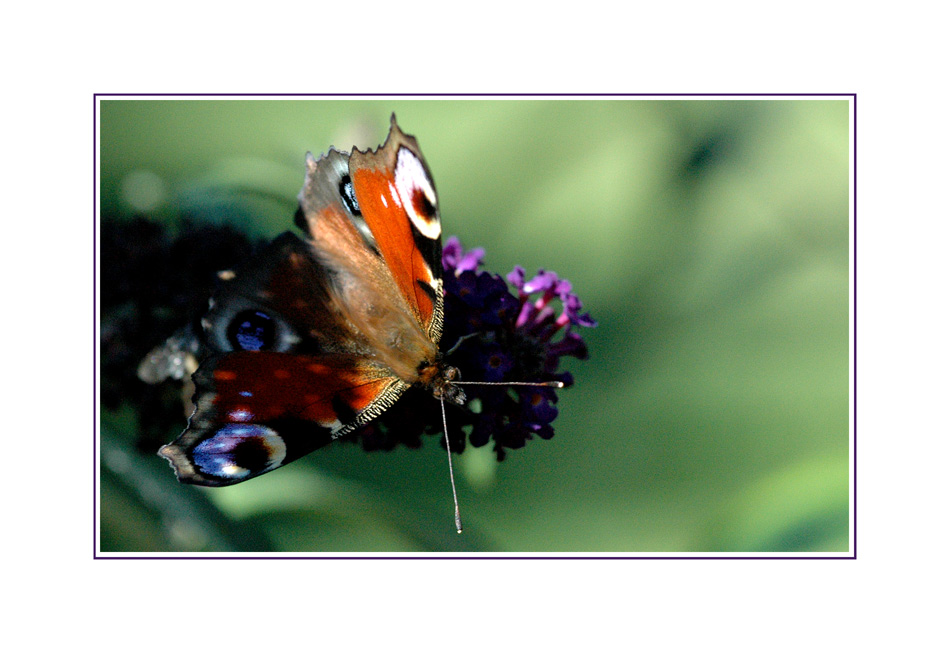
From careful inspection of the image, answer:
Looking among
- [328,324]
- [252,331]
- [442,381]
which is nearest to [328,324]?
[328,324]

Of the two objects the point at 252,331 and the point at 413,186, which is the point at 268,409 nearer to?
the point at 252,331

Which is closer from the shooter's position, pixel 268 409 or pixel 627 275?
pixel 268 409

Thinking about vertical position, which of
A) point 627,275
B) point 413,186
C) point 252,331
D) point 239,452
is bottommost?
point 239,452

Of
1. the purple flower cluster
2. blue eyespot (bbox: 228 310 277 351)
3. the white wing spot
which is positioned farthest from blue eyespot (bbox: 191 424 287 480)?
the white wing spot

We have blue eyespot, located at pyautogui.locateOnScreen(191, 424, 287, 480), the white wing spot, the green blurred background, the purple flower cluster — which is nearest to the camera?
blue eyespot, located at pyautogui.locateOnScreen(191, 424, 287, 480)

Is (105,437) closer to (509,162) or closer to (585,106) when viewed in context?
(509,162)

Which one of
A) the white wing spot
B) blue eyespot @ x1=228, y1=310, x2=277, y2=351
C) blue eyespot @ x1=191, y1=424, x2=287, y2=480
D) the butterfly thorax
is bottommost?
blue eyespot @ x1=191, y1=424, x2=287, y2=480

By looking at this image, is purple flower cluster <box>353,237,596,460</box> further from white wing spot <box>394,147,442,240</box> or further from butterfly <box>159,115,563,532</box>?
white wing spot <box>394,147,442,240</box>

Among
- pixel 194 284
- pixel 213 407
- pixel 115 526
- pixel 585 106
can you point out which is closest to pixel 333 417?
pixel 213 407
